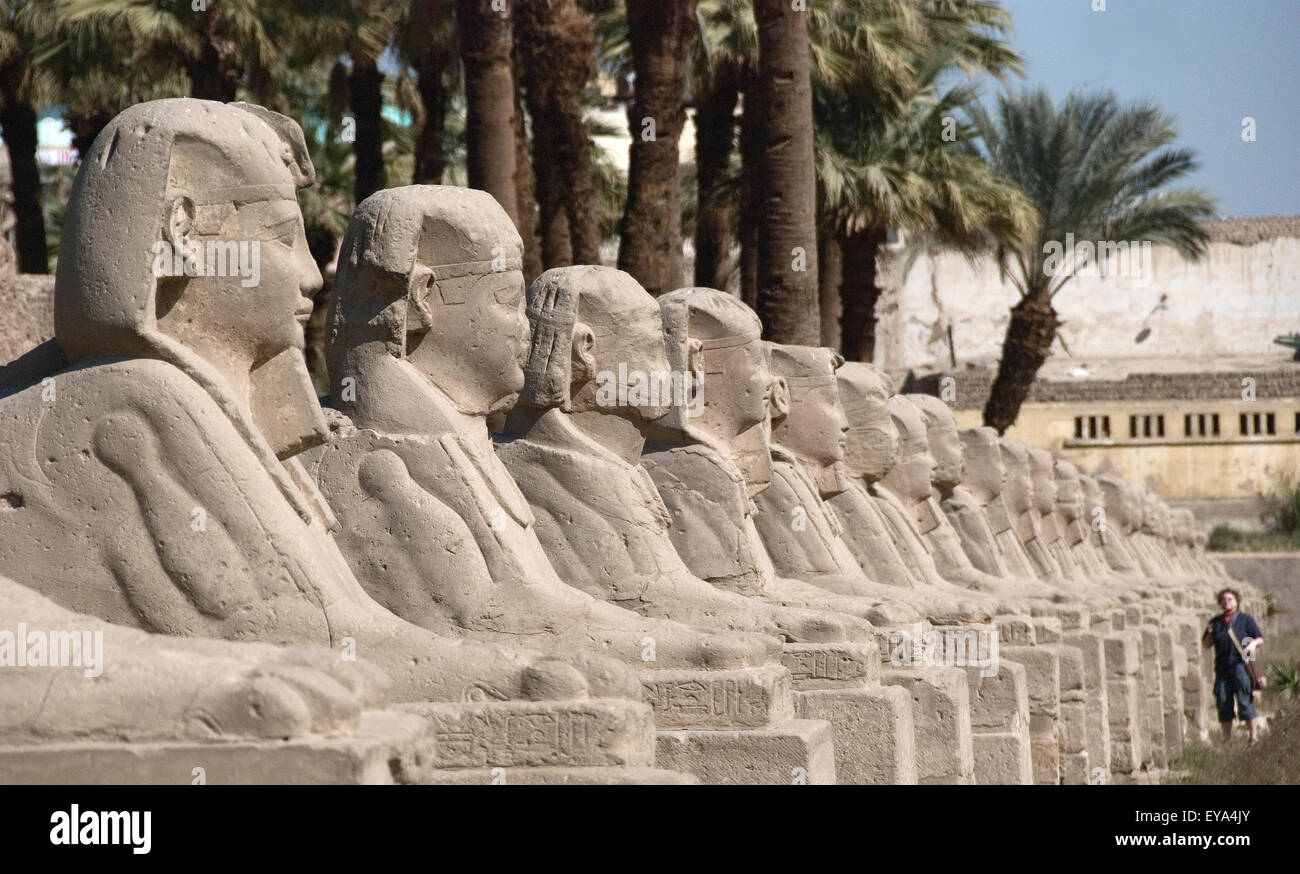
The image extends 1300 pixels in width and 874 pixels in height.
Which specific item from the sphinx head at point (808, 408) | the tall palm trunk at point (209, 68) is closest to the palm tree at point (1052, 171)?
the tall palm trunk at point (209, 68)

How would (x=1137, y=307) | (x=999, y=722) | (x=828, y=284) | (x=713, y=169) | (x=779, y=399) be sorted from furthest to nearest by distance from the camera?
(x=1137, y=307) → (x=828, y=284) → (x=713, y=169) → (x=999, y=722) → (x=779, y=399)

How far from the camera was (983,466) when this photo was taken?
15.7m

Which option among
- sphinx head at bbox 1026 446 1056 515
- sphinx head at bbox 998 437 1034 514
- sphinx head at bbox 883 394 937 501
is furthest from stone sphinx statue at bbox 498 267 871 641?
sphinx head at bbox 1026 446 1056 515

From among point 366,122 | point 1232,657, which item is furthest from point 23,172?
point 1232,657

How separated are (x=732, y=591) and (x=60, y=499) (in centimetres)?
401

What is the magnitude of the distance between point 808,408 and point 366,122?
9495 mm

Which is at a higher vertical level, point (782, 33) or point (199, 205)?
point (782, 33)

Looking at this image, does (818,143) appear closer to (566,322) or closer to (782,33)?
(782,33)

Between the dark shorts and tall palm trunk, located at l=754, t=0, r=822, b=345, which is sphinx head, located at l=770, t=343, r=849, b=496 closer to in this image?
tall palm trunk, located at l=754, t=0, r=822, b=345

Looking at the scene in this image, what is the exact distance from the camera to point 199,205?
518 centimetres

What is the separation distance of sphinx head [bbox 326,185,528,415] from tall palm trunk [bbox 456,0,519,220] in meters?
7.10

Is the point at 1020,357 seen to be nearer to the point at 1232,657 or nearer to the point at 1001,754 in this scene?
the point at 1232,657
